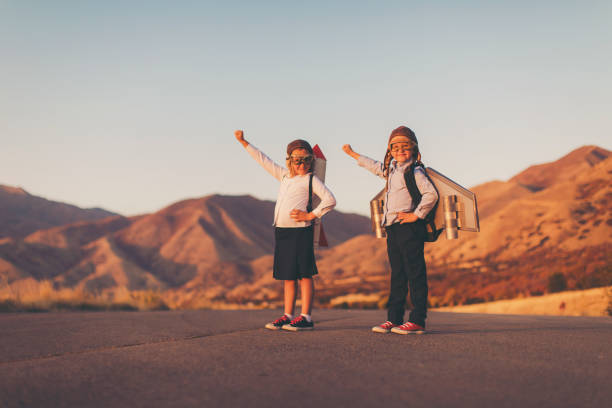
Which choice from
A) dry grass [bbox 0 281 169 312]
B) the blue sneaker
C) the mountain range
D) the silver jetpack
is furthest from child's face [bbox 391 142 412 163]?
the mountain range

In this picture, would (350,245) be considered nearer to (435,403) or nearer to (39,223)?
(39,223)

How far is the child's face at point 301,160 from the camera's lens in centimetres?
655

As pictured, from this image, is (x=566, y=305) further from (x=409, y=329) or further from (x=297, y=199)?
(x=297, y=199)

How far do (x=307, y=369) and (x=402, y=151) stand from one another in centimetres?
315

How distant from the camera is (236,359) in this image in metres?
4.02

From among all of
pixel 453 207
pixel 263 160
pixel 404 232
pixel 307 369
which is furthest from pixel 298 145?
pixel 307 369

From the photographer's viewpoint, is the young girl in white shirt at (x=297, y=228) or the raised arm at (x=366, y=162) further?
the raised arm at (x=366, y=162)

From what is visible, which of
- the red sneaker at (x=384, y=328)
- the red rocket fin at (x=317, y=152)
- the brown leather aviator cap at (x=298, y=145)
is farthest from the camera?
the red rocket fin at (x=317, y=152)

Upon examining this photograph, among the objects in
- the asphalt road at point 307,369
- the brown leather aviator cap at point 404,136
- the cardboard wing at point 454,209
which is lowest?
the asphalt road at point 307,369

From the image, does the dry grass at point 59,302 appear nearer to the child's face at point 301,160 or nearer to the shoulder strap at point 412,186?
the child's face at point 301,160

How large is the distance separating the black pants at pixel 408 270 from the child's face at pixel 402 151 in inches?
28.7

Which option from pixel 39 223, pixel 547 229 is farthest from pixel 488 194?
pixel 39 223

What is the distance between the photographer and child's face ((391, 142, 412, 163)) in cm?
610

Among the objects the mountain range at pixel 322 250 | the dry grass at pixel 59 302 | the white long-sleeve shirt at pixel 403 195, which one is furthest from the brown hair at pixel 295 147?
the mountain range at pixel 322 250
